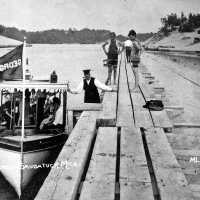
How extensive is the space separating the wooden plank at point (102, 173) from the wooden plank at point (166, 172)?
0.52m

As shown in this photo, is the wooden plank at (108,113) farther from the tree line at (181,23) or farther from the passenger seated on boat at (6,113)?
the tree line at (181,23)

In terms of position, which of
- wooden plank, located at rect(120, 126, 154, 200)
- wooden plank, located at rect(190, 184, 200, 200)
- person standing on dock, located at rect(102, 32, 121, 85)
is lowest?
wooden plank, located at rect(190, 184, 200, 200)

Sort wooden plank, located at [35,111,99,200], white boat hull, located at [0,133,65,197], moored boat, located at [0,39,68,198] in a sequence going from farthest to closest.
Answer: white boat hull, located at [0,133,65,197], moored boat, located at [0,39,68,198], wooden plank, located at [35,111,99,200]

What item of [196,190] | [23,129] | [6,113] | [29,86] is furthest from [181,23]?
[196,190]

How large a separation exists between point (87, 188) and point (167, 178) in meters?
0.94

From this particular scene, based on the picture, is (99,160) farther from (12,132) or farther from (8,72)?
(12,132)

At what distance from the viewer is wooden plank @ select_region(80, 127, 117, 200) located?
3934mm

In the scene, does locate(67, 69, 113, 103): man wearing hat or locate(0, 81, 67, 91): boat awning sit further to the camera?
locate(67, 69, 113, 103): man wearing hat

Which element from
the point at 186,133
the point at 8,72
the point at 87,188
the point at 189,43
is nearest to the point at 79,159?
the point at 87,188

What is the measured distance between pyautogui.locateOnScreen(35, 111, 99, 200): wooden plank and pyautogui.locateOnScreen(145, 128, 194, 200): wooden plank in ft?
3.01

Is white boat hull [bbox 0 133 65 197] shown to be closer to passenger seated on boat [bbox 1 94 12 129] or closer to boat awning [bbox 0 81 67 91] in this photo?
passenger seated on boat [bbox 1 94 12 129]

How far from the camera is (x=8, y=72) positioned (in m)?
6.95

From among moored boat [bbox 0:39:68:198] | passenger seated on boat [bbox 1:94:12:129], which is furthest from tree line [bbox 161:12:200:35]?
passenger seated on boat [bbox 1:94:12:129]

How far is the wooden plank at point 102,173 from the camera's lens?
3.93 m
